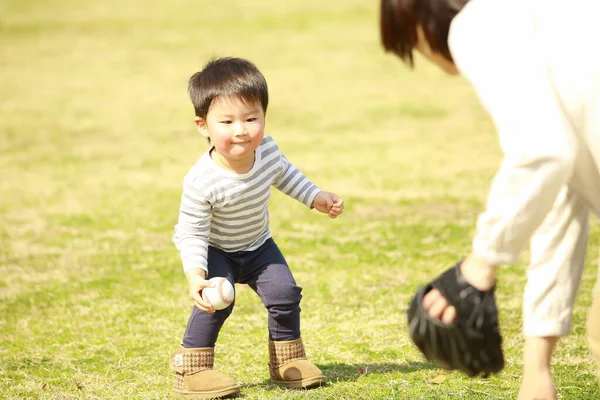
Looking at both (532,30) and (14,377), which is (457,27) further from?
(14,377)

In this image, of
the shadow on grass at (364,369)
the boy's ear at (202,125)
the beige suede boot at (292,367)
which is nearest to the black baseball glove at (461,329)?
the beige suede boot at (292,367)

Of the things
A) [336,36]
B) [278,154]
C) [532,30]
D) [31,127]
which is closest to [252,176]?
[278,154]

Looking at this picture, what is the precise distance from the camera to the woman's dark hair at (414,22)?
89.3 inches

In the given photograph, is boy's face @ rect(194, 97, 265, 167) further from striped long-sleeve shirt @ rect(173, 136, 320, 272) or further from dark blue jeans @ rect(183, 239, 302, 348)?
dark blue jeans @ rect(183, 239, 302, 348)

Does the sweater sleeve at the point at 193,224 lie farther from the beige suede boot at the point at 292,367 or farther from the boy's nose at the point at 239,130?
the beige suede boot at the point at 292,367

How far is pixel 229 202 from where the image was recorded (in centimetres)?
362

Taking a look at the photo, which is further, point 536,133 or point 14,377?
point 14,377

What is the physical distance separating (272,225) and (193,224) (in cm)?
316

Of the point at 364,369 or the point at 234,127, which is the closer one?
the point at 234,127

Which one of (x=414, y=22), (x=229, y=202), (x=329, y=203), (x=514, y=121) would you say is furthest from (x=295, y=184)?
(x=514, y=121)

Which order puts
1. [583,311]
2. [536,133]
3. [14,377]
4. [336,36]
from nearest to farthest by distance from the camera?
1. [536,133]
2. [14,377]
3. [583,311]
4. [336,36]

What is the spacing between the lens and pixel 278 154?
383 cm

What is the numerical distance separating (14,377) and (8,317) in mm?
989

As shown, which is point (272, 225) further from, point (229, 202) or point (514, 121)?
point (514, 121)
